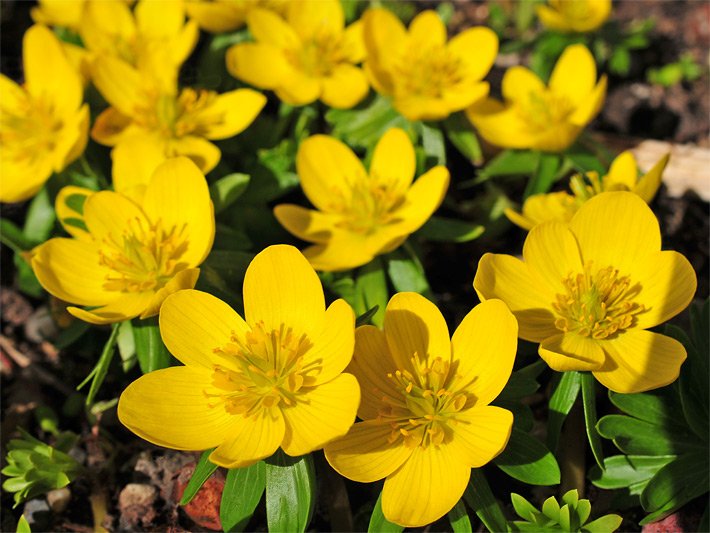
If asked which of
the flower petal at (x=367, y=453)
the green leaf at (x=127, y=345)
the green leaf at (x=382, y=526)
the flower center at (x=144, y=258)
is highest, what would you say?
the flower center at (x=144, y=258)

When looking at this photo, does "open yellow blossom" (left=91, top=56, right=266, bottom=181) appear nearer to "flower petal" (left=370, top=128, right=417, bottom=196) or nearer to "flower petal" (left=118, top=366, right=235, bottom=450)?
"flower petal" (left=370, top=128, right=417, bottom=196)

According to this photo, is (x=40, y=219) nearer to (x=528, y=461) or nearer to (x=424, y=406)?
(x=424, y=406)

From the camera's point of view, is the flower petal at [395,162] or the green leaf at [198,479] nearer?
the green leaf at [198,479]

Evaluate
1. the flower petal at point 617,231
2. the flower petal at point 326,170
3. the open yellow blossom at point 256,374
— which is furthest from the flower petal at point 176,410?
the flower petal at point 617,231

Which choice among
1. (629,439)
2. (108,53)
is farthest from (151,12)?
(629,439)

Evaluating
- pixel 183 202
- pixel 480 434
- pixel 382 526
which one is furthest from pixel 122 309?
pixel 480 434

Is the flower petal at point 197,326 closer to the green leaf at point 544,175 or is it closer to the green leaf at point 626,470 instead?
the green leaf at point 626,470
